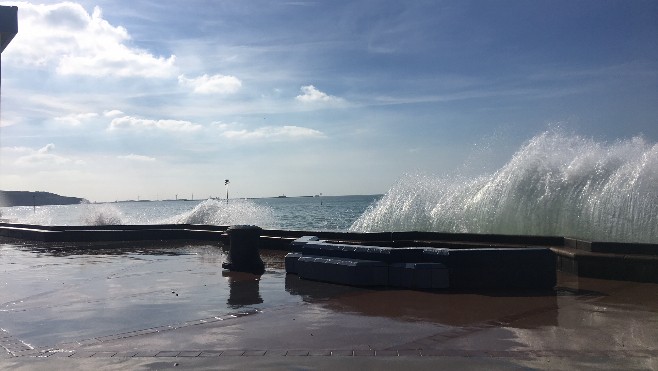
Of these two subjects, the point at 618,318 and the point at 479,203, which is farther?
the point at 479,203

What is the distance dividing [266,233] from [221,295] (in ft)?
29.6

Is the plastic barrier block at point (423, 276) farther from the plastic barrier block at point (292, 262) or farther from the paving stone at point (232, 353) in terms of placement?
the paving stone at point (232, 353)

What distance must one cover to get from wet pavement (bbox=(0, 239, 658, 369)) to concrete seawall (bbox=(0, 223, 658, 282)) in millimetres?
406

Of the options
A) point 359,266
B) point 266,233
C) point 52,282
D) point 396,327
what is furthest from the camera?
point 266,233

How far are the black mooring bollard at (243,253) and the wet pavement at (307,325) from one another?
588 mm

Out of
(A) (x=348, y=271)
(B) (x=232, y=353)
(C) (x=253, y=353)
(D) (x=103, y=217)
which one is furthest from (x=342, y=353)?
(D) (x=103, y=217)

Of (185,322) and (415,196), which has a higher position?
(415,196)

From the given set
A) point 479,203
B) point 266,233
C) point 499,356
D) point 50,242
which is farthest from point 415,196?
point 499,356

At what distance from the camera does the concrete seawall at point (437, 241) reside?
9.78 meters

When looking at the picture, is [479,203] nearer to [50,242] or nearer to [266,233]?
[266,233]

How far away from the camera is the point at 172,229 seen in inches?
829

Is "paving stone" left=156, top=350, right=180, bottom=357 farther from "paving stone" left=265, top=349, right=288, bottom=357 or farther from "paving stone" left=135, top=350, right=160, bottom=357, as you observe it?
"paving stone" left=265, top=349, right=288, bottom=357

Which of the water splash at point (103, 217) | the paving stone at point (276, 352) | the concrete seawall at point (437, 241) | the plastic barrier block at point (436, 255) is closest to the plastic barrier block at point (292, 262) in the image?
the plastic barrier block at point (436, 255)

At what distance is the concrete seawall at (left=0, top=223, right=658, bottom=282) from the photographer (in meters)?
9.78
